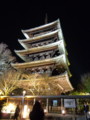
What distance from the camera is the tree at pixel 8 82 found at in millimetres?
16220

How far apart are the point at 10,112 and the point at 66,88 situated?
11.9 m

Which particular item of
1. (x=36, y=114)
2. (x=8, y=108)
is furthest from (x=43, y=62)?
(x=36, y=114)

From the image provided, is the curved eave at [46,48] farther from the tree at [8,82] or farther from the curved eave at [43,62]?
the tree at [8,82]

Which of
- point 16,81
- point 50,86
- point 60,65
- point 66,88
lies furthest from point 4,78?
point 66,88

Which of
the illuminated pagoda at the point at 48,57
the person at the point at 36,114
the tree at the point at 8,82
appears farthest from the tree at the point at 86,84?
the person at the point at 36,114

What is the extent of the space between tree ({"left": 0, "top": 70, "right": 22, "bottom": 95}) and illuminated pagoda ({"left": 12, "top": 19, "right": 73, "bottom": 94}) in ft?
4.71

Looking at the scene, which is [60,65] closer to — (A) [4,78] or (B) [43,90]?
(B) [43,90]

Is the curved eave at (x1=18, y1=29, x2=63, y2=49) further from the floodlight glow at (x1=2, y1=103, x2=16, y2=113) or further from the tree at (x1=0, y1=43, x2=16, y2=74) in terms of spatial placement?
the floodlight glow at (x1=2, y1=103, x2=16, y2=113)

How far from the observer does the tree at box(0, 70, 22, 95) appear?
16.2 m

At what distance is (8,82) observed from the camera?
55.3 feet

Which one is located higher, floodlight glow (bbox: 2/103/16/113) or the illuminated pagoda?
the illuminated pagoda

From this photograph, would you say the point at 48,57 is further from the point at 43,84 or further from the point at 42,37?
the point at 43,84

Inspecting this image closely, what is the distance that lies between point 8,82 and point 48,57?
827 centimetres

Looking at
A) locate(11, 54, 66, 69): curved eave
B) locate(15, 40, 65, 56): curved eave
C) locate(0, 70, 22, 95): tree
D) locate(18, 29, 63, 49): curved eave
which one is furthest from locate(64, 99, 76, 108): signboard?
locate(18, 29, 63, 49): curved eave
